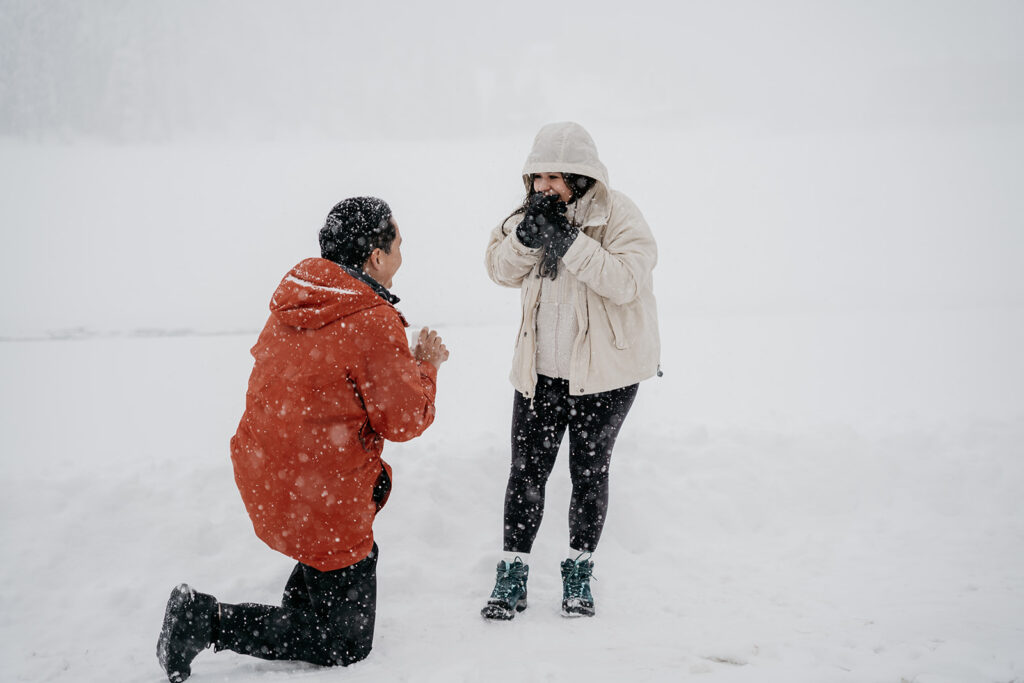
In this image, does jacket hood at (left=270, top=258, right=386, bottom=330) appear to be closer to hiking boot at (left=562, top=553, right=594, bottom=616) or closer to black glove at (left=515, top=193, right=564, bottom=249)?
black glove at (left=515, top=193, right=564, bottom=249)

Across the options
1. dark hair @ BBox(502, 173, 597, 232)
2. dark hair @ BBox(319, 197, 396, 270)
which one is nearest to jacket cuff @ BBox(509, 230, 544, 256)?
dark hair @ BBox(502, 173, 597, 232)

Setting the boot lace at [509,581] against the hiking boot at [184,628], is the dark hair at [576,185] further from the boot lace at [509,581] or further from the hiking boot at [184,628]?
the hiking boot at [184,628]

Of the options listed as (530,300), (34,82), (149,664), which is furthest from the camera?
(34,82)

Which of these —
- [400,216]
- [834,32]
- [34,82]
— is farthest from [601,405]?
[834,32]

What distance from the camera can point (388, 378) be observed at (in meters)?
2.28

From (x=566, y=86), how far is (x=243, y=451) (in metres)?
37.9

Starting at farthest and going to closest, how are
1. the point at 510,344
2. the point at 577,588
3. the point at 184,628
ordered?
the point at 510,344 → the point at 577,588 → the point at 184,628

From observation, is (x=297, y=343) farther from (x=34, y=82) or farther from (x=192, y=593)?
(x=34, y=82)

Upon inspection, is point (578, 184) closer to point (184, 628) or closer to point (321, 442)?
point (321, 442)

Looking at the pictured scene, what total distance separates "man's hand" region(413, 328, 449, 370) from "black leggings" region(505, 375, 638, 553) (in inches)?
22.6

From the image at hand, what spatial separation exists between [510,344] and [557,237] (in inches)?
253

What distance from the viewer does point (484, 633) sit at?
9.11 ft

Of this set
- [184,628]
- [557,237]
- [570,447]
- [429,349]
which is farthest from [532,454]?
[184,628]

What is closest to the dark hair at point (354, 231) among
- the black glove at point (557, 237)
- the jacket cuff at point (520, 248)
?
the jacket cuff at point (520, 248)
